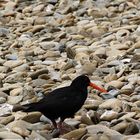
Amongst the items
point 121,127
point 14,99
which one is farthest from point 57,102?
point 14,99

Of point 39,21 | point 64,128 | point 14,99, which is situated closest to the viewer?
point 64,128

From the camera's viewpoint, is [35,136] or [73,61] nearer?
[35,136]

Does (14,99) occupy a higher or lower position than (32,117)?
lower

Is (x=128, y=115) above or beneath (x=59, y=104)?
beneath

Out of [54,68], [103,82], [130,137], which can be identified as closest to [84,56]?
[54,68]

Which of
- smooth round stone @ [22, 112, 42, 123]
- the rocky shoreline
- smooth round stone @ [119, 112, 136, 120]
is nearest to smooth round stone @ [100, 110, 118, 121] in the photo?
the rocky shoreline

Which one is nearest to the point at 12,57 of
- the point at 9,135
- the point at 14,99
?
the point at 14,99

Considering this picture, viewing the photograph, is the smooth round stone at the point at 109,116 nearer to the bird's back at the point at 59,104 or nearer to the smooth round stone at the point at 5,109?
the bird's back at the point at 59,104

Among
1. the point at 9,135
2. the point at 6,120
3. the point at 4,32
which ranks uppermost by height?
the point at 9,135

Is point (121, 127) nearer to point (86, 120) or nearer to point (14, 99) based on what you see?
point (86, 120)

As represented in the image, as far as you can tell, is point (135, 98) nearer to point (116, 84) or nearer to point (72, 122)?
point (116, 84)

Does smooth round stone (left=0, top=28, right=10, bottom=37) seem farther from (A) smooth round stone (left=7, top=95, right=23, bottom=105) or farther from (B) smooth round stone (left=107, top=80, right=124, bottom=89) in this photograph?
(B) smooth round stone (left=107, top=80, right=124, bottom=89)

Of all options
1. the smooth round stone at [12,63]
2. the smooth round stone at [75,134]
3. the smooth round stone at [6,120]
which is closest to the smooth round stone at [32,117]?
the smooth round stone at [6,120]

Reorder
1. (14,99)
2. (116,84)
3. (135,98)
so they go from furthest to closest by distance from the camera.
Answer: (116,84) < (14,99) < (135,98)
